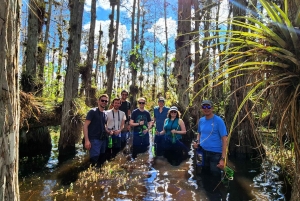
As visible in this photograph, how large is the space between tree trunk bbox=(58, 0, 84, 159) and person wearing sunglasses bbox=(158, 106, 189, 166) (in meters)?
3.15

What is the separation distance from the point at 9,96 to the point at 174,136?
7330mm

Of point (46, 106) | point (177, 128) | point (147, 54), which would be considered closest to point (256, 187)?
point (177, 128)

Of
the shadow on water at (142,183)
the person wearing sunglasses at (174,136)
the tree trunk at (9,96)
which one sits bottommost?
the shadow on water at (142,183)

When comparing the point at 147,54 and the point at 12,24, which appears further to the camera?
the point at 147,54

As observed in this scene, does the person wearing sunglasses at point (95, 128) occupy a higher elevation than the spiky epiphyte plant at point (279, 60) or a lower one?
lower

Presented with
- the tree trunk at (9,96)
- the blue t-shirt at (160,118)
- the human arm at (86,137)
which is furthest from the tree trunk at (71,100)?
the tree trunk at (9,96)

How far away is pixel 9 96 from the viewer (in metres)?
1.66

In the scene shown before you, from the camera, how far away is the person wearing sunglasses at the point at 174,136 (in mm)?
8103

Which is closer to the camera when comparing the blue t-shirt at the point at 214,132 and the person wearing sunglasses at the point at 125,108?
the blue t-shirt at the point at 214,132

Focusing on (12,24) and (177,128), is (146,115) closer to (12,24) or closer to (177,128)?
(177,128)

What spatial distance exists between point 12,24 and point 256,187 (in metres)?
6.04

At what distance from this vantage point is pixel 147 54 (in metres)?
22.2

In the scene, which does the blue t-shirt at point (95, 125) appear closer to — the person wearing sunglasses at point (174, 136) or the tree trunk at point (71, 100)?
the person wearing sunglasses at point (174, 136)

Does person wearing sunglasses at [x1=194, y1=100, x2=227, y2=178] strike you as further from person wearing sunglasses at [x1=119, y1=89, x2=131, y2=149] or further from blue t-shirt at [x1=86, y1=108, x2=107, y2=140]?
person wearing sunglasses at [x1=119, y1=89, x2=131, y2=149]
